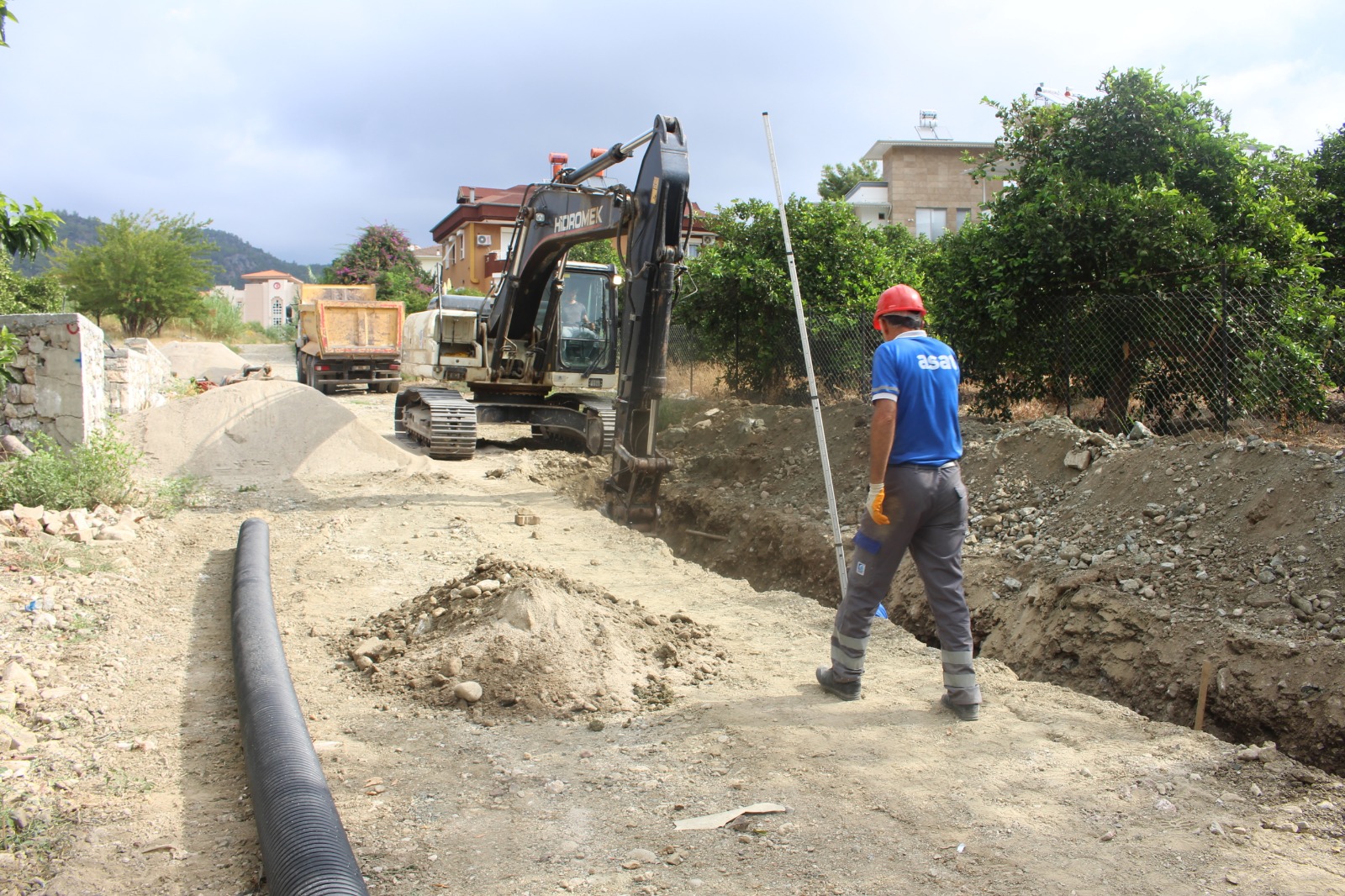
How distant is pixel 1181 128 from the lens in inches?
368

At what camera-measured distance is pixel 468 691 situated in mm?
4496

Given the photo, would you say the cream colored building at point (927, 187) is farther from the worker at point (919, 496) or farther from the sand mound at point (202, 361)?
the worker at point (919, 496)

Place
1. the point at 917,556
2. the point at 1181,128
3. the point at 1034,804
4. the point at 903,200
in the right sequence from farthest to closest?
the point at 903,200 < the point at 1181,128 < the point at 917,556 < the point at 1034,804

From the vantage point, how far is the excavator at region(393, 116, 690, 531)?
28.9ft

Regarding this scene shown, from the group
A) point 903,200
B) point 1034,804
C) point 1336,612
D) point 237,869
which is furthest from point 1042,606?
point 903,200

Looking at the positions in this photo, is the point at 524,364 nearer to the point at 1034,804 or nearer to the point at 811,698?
the point at 811,698

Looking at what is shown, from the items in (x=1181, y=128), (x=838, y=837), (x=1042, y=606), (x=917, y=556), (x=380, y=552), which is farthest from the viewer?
(x=1181, y=128)

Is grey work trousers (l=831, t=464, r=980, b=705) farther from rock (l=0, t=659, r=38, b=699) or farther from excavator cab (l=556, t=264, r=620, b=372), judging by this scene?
excavator cab (l=556, t=264, r=620, b=372)

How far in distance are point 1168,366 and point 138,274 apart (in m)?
36.9

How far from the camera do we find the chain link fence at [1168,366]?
7953 millimetres

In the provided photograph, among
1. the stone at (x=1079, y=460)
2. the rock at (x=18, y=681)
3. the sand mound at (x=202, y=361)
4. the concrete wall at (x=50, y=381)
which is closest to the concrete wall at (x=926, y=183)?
the sand mound at (x=202, y=361)

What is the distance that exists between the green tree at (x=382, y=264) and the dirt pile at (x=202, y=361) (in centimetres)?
1449

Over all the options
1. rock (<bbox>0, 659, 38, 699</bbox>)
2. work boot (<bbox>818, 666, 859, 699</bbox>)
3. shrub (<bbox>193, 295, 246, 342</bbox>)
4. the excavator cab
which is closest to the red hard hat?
work boot (<bbox>818, 666, 859, 699</bbox>)

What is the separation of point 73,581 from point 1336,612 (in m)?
7.46
